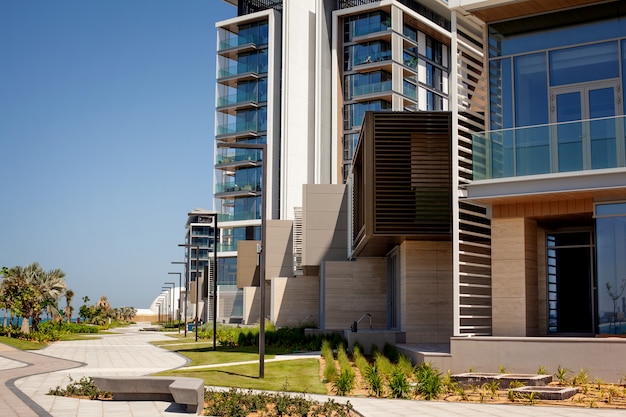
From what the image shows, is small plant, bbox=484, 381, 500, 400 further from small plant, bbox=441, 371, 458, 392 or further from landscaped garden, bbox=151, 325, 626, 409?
small plant, bbox=441, 371, 458, 392

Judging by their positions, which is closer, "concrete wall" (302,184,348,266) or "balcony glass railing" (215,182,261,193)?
"concrete wall" (302,184,348,266)

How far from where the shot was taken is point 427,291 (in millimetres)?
29219

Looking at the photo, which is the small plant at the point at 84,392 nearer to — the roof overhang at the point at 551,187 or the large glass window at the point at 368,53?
the roof overhang at the point at 551,187

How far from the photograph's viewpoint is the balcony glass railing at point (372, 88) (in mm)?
73069

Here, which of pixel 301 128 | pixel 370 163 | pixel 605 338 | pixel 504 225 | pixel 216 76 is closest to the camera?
pixel 605 338

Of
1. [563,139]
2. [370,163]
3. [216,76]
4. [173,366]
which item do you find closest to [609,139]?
[563,139]

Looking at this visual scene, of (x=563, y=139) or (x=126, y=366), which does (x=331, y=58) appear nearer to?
(x=126, y=366)

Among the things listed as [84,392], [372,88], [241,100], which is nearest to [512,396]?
[84,392]

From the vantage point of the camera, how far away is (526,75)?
2291cm

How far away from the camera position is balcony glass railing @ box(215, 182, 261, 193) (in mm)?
80438

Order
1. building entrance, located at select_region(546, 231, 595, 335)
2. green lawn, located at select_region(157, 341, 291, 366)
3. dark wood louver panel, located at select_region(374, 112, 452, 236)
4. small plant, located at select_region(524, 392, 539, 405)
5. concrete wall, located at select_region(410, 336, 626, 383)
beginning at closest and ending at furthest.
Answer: small plant, located at select_region(524, 392, 539, 405) → concrete wall, located at select_region(410, 336, 626, 383) → building entrance, located at select_region(546, 231, 595, 335) → dark wood louver panel, located at select_region(374, 112, 452, 236) → green lawn, located at select_region(157, 341, 291, 366)

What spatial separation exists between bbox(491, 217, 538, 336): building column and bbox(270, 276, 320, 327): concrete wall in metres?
28.0

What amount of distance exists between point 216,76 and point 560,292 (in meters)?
64.2

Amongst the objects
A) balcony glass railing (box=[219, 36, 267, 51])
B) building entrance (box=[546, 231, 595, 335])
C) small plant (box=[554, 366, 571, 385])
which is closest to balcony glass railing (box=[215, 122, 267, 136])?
balcony glass railing (box=[219, 36, 267, 51])
